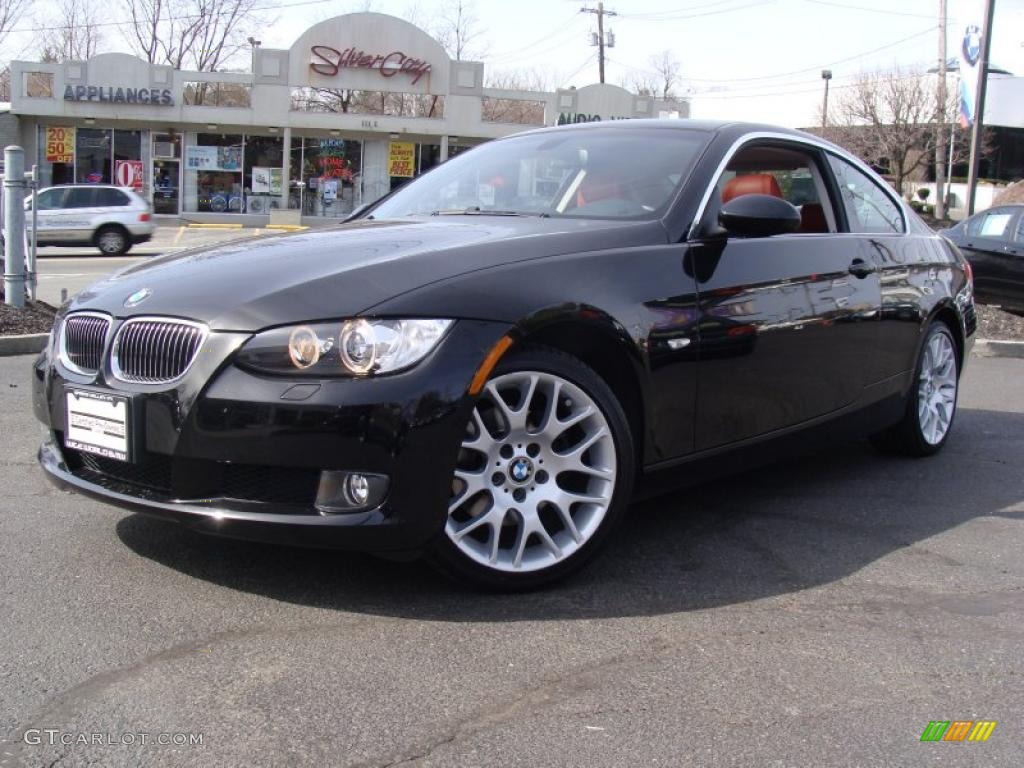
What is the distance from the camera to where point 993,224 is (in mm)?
11906

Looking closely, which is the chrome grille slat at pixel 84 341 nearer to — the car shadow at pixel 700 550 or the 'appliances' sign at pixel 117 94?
the car shadow at pixel 700 550

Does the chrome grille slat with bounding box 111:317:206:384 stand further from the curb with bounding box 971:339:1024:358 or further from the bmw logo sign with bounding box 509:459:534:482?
the curb with bounding box 971:339:1024:358

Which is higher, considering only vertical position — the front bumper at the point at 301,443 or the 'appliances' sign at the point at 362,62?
the 'appliances' sign at the point at 362,62

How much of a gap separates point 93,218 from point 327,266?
2113cm

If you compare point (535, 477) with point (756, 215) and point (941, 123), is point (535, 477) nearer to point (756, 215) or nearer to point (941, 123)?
point (756, 215)

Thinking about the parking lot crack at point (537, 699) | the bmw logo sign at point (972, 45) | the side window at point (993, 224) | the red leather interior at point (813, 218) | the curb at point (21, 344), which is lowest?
the parking lot crack at point (537, 699)

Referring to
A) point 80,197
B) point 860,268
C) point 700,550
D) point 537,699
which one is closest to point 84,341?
point 537,699

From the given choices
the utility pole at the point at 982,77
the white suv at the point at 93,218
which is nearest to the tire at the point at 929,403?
the utility pole at the point at 982,77

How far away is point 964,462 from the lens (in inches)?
221

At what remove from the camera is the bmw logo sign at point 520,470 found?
10.7ft

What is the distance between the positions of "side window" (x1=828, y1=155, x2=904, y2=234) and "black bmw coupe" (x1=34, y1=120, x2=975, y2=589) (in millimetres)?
417

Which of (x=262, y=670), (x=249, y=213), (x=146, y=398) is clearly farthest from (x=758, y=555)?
(x=249, y=213)

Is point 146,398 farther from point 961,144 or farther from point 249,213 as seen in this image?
point 961,144

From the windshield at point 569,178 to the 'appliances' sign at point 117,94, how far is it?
3122 cm
